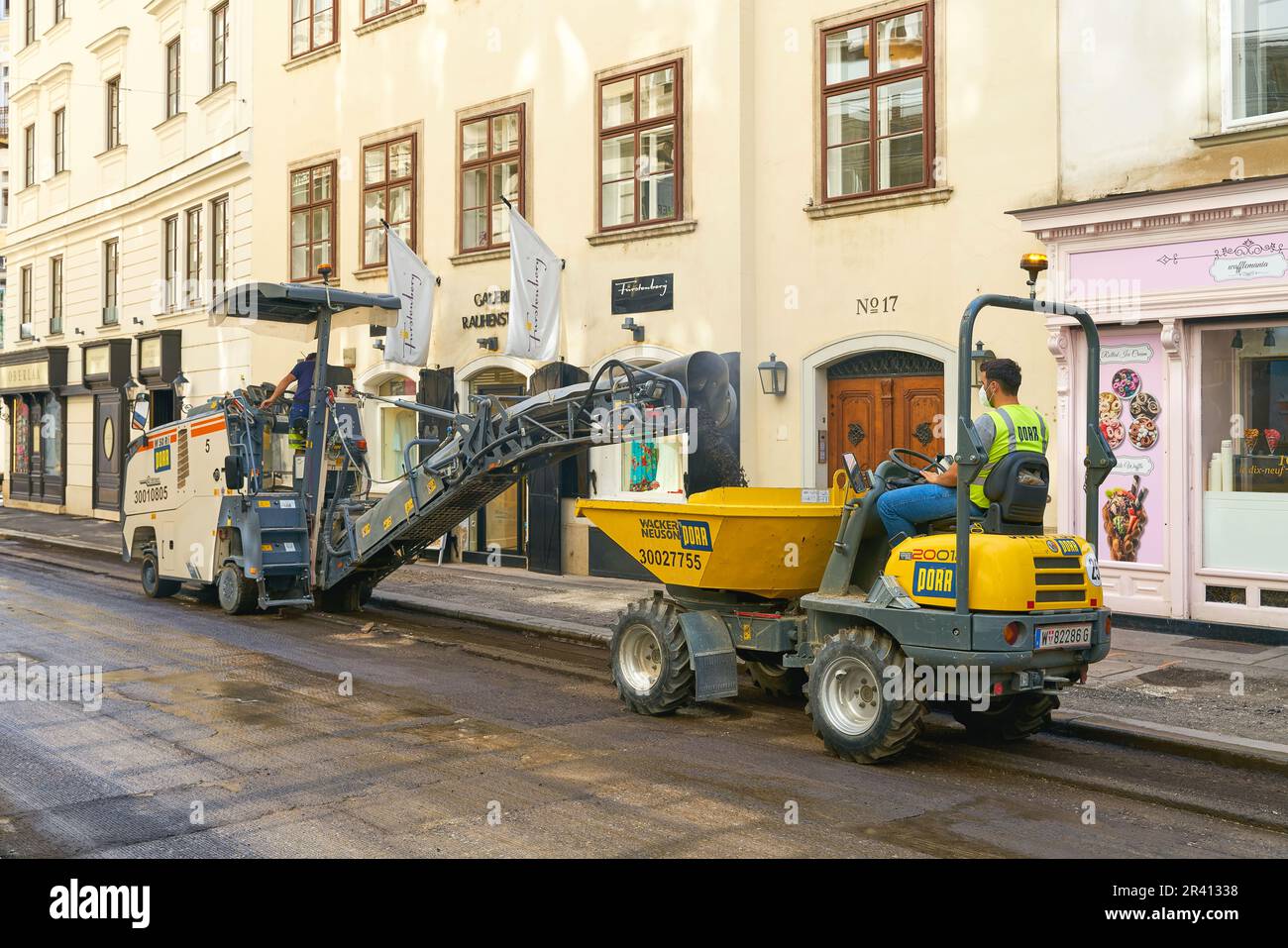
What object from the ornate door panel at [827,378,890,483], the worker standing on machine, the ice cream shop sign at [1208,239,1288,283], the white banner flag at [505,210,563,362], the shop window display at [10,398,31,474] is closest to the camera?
the ice cream shop sign at [1208,239,1288,283]

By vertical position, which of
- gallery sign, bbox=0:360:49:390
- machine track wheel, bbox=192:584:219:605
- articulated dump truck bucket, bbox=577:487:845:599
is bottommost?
machine track wheel, bbox=192:584:219:605

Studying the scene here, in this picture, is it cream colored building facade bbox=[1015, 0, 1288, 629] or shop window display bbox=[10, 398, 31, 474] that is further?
shop window display bbox=[10, 398, 31, 474]

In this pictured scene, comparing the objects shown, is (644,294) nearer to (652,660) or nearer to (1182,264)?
(1182,264)

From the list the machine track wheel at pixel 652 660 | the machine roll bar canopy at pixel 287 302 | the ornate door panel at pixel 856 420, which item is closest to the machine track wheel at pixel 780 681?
the machine track wheel at pixel 652 660

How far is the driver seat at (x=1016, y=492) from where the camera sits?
692 cm

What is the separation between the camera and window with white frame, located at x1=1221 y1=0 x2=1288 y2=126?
36.3 ft

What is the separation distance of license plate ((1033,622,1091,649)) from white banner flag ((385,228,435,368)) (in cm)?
1356

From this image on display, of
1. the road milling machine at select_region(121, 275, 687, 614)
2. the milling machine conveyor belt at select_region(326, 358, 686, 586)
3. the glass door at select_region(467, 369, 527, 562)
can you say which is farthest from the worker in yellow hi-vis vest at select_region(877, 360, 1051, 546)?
the glass door at select_region(467, 369, 527, 562)

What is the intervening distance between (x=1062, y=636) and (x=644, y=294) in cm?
1019

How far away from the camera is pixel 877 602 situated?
23.7 feet

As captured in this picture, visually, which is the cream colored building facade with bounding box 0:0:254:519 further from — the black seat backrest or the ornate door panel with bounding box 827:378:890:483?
the black seat backrest

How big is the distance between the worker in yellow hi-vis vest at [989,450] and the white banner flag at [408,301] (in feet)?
41.7

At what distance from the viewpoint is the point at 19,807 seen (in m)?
6.25
